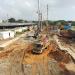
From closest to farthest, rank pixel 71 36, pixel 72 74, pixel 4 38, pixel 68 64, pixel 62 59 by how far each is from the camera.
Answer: pixel 72 74, pixel 68 64, pixel 62 59, pixel 4 38, pixel 71 36

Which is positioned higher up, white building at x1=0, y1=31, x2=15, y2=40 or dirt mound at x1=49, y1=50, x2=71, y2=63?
white building at x1=0, y1=31, x2=15, y2=40

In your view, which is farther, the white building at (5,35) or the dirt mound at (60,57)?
the white building at (5,35)

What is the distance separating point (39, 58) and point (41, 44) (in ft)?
12.3

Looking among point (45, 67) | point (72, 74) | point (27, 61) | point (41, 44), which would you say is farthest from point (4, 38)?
point (72, 74)

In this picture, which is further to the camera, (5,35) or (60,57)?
(5,35)

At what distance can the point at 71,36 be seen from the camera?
210 ft

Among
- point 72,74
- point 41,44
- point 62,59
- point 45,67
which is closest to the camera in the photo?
point 72,74

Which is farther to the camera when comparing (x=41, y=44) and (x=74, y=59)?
(x=41, y=44)

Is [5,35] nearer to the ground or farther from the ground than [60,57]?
farther from the ground

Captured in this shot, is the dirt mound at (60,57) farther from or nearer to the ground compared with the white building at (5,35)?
nearer to the ground

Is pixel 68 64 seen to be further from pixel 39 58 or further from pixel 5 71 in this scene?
pixel 5 71

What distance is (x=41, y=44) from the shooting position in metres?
33.1

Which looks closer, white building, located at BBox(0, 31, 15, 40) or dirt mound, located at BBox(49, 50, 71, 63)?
dirt mound, located at BBox(49, 50, 71, 63)

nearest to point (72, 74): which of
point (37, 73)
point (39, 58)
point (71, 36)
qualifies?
point (37, 73)
